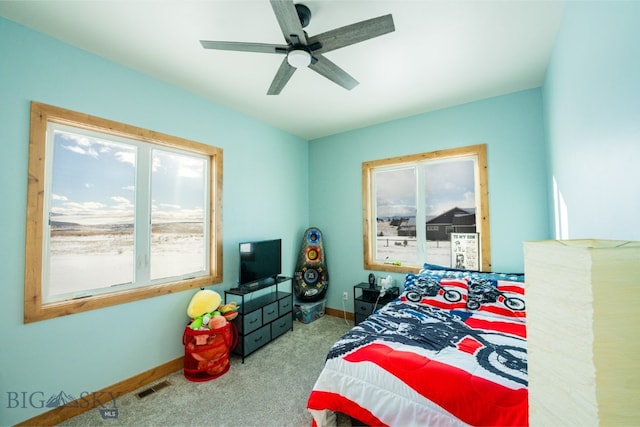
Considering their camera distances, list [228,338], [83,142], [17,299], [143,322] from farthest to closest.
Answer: [228,338] → [143,322] → [83,142] → [17,299]

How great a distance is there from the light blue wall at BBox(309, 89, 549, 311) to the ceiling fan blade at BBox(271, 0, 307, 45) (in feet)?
7.95

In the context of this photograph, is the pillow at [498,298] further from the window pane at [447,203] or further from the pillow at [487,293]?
the window pane at [447,203]

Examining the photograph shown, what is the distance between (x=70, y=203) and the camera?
220 centimetres

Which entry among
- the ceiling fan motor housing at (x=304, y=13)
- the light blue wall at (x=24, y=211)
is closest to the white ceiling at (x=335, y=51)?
the ceiling fan motor housing at (x=304, y=13)

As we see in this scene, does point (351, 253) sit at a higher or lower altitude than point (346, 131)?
lower

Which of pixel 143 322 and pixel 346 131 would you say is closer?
pixel 143 322

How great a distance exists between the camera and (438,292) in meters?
2.69

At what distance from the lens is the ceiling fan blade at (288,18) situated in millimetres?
1362

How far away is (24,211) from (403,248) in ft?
12.8

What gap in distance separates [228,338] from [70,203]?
1.85 metres

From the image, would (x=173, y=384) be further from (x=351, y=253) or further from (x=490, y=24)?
(x=490, y=24)

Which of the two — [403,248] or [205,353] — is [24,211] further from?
[403,248]

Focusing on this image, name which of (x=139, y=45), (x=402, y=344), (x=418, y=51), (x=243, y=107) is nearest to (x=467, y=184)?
(x=418, y=51)

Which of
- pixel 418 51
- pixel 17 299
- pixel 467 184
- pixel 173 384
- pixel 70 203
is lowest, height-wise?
pixel 173 384
